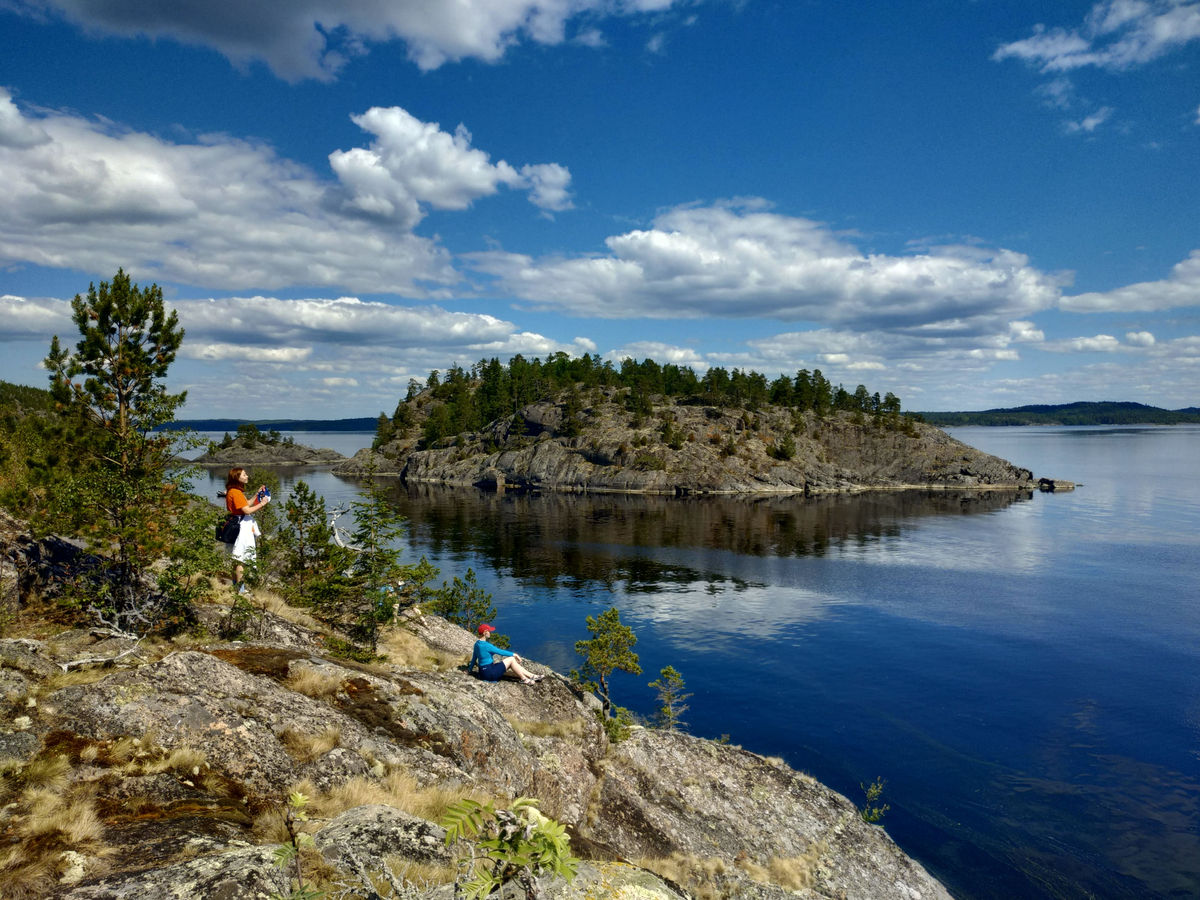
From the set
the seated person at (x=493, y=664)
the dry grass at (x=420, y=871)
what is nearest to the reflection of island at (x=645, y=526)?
the seated person at (x=493, y=664)

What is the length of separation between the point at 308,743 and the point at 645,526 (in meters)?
107

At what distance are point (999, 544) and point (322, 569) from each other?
100 m

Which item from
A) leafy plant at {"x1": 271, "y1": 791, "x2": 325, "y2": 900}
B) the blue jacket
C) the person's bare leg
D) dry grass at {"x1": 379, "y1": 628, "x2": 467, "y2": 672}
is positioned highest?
leafy plant at {"x1": 271, "y1": 791, "x2": 325, "y2": 900}

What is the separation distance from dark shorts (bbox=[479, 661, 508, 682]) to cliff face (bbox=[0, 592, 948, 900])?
1.25ft

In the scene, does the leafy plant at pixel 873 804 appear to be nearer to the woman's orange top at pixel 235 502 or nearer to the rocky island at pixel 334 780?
the rocky island at pixel 334 780

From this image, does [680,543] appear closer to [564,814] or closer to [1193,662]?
[1193,662]

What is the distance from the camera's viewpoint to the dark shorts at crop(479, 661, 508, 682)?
20.5 m

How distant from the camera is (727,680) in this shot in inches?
1916

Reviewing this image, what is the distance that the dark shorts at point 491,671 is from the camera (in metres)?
20.5

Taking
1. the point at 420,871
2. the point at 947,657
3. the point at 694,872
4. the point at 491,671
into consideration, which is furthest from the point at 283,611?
the point at 947,657

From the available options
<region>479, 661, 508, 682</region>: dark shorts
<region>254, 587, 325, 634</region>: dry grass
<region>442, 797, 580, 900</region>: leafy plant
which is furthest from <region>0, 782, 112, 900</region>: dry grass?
<region>479, 661, 508, 682</region>: dark shorts

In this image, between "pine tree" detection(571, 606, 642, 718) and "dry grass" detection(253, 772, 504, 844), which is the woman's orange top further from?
"pine tree" detection(571, 606, 642, 718)

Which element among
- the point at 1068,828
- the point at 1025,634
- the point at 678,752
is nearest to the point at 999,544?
the point at 1025,634

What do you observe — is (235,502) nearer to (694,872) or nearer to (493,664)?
(493,664)
